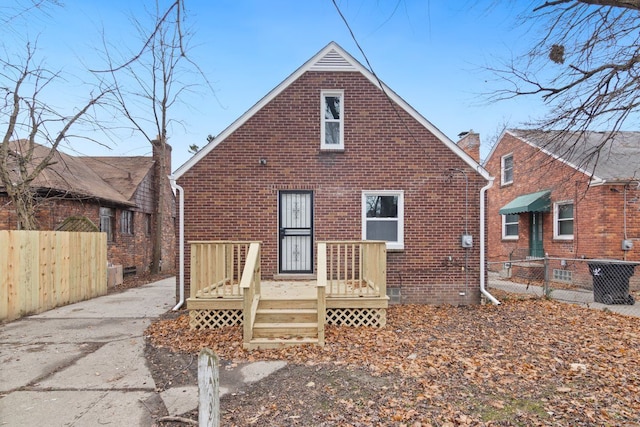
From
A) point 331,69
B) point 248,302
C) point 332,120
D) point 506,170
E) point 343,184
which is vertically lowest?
point 248,302

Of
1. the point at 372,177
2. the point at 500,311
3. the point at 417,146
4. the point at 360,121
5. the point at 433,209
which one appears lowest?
the point at 500,311

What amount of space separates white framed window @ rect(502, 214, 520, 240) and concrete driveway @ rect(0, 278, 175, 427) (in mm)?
14237

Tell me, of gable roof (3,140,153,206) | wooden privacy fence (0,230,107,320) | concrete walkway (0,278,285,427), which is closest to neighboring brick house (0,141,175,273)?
gable roof (3,140,153,206)

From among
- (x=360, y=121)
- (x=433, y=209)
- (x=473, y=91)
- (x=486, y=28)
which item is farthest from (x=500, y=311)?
(x=486, y=28)

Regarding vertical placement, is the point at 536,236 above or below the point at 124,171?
below

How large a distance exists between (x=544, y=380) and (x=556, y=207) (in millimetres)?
10855

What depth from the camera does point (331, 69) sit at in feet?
28.7

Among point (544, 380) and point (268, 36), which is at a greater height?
point (268, 36)

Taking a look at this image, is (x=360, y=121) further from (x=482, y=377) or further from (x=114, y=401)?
(x=114, y=401)

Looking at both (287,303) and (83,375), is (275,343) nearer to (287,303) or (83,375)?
(287,303)

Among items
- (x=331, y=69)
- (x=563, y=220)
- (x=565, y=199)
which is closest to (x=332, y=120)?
(x=331, y=69)

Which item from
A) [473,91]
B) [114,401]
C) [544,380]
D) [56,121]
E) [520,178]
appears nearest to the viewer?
[114,401]

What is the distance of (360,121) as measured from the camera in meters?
8.70

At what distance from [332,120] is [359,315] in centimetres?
464
